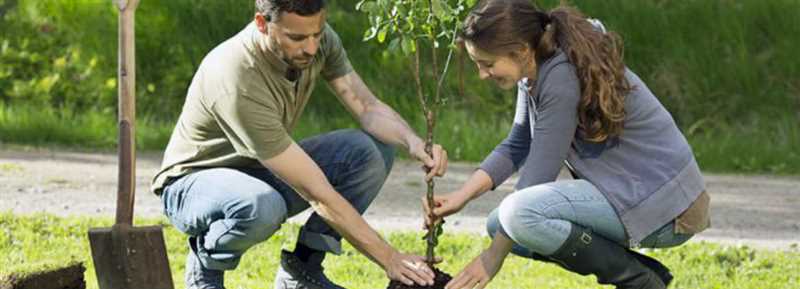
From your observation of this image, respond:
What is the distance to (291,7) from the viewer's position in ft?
15.0

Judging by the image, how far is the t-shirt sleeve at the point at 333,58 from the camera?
5082 millimetres

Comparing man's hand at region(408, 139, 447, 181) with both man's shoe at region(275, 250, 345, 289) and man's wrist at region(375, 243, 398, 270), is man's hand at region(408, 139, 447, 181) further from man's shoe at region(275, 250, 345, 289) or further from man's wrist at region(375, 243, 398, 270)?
man's shoe at region(275, 250, 345, 289)

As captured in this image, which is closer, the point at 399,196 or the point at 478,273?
the point at 478,273

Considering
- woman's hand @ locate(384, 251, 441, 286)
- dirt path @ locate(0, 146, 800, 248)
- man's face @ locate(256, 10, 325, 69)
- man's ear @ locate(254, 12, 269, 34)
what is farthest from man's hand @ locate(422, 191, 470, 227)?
dirt path @ locate(0, 146, 800, 248)

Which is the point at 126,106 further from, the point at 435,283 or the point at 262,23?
the point at 435,283

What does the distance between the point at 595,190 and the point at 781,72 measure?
18.0 ft

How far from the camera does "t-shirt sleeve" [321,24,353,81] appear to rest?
5.08 meters

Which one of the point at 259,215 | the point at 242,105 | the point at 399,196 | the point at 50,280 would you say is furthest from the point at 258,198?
the point at 399,196

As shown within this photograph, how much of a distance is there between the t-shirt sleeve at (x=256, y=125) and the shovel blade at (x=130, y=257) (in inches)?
15.1

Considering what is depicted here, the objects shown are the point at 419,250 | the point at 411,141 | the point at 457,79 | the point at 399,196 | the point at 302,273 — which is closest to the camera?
the point at 411,141

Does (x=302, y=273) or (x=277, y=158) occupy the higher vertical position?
(x=277, y=158)

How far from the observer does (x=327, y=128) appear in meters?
10.1

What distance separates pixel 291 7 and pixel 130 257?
86 centimetres

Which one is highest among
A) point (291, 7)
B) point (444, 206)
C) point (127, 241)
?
point (291, 7)
